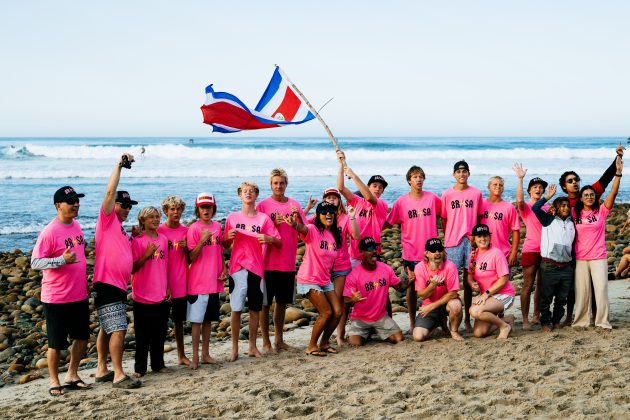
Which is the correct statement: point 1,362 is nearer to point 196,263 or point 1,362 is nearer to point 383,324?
point 196,263

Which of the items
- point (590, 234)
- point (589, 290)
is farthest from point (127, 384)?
point (590, 234)

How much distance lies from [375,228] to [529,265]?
6.24 feet

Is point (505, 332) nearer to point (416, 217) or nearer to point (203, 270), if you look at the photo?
point (416, 217)

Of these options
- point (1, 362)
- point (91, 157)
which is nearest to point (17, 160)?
point (91, 157)

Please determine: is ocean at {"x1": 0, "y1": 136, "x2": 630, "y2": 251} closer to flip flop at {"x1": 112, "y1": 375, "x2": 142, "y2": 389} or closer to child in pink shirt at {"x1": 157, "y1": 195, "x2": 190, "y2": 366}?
child in pink shirt at {"x1": 157, "y1": 195, "x2": 190, "y2": 366}

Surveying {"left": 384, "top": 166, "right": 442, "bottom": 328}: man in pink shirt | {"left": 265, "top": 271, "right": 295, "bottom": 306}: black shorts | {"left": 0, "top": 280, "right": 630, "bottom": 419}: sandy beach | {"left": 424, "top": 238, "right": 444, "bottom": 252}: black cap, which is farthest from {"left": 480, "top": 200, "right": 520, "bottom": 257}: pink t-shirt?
{"left": 265, "top": 271, "right": 295, "bottom": 306}: black shorts

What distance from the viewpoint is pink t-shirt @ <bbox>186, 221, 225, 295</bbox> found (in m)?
7.38

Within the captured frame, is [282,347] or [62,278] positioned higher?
[62,278]

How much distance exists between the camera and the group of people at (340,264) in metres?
7.01

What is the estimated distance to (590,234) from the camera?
7949 millimetres

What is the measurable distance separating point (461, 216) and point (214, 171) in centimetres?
2870

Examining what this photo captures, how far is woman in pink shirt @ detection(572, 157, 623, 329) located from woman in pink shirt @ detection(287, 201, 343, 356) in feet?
9.18

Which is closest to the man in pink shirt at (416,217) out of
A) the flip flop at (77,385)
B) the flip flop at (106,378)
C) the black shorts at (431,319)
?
the black shorts at (431,319)

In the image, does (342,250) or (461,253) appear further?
(461,253)
